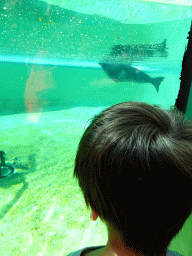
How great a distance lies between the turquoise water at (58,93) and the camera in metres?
0.92

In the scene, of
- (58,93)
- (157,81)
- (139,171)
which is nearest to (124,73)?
(157,81)

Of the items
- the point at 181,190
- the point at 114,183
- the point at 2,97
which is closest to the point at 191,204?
the point at 181,190

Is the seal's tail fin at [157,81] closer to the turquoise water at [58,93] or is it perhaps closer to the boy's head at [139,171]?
the turquoise water at [58,93]

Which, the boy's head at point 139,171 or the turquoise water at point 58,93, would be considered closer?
the boy's head at point 139,171

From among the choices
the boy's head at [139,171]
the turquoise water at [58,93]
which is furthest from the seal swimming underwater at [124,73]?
the boy's head at [139,171]

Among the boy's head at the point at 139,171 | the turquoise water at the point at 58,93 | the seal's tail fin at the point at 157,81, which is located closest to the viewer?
the boy's head at the point at 139,171

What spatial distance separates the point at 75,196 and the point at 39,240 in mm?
293

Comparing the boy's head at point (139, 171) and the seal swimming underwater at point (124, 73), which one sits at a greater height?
the seal swimming underwater at point (124, 73)

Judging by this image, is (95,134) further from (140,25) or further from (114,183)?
(140,25)

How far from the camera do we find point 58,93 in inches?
41.1

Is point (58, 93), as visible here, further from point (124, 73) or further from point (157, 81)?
point (157, 81)

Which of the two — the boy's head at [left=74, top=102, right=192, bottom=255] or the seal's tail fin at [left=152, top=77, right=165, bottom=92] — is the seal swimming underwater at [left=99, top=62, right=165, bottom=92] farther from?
the boy's head at [left=74, top=102, right=192, bottom=255]

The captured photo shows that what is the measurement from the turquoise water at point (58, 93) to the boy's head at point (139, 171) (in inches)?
23.5

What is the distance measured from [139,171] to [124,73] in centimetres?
77
